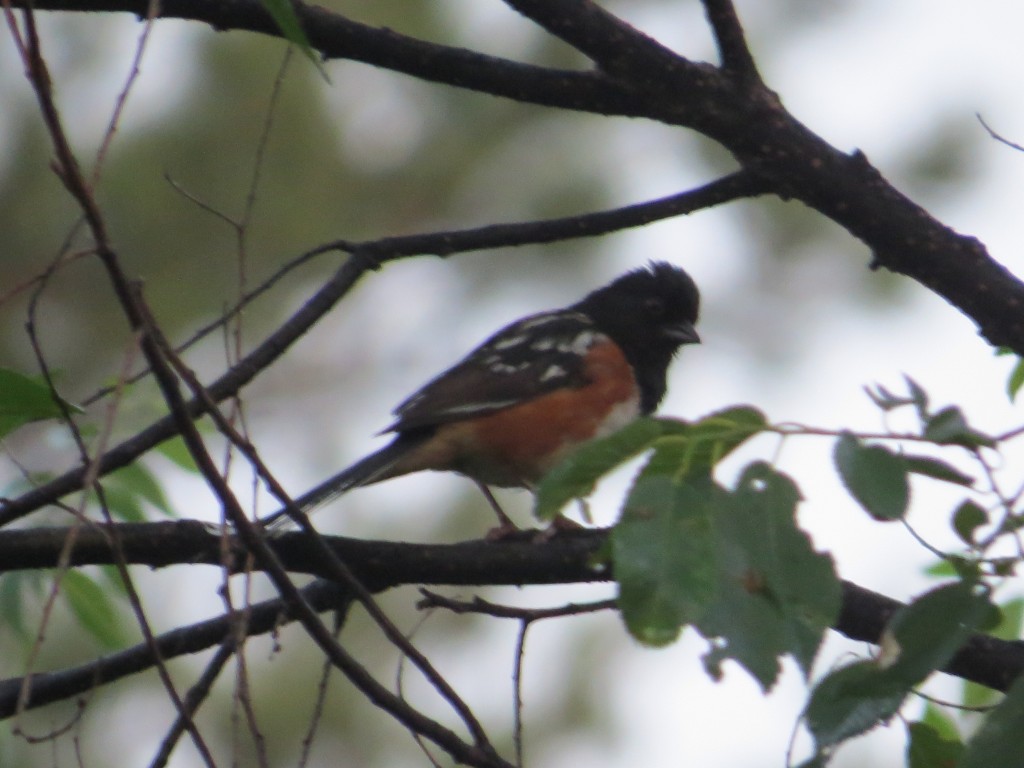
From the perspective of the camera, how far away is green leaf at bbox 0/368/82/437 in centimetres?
183

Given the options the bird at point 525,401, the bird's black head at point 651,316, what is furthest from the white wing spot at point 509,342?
the bird's black head at point 651,316

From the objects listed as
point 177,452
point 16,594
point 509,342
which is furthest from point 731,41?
point 509,342

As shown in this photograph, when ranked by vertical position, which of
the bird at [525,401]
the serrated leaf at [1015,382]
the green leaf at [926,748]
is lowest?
the green leaf at [926,748]

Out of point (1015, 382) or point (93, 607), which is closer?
point (1015, 382)

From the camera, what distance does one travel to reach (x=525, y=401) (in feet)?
12.5

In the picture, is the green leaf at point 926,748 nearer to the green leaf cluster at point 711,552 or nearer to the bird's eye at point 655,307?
the green leaf cluster at point 711,552

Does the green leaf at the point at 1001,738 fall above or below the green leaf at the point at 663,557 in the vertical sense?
below

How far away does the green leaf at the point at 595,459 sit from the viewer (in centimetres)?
139

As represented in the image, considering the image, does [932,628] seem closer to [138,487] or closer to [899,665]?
[899,665]

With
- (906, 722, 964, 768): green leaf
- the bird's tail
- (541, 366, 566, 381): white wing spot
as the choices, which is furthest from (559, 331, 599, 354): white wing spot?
(906, 722, 964, 768): green leaf

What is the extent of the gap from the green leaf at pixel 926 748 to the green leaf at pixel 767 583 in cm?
41

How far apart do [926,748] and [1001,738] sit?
0.37 metres

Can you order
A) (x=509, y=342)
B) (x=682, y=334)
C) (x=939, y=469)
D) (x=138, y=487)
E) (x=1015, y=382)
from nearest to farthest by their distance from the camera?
(x=939, y=469) → (x=1015, y=382) → (x=138, y=487) → (x=509, y=342) → (x=682, y=334)

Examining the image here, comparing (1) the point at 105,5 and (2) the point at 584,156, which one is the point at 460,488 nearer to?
(2) the point at 584,156
